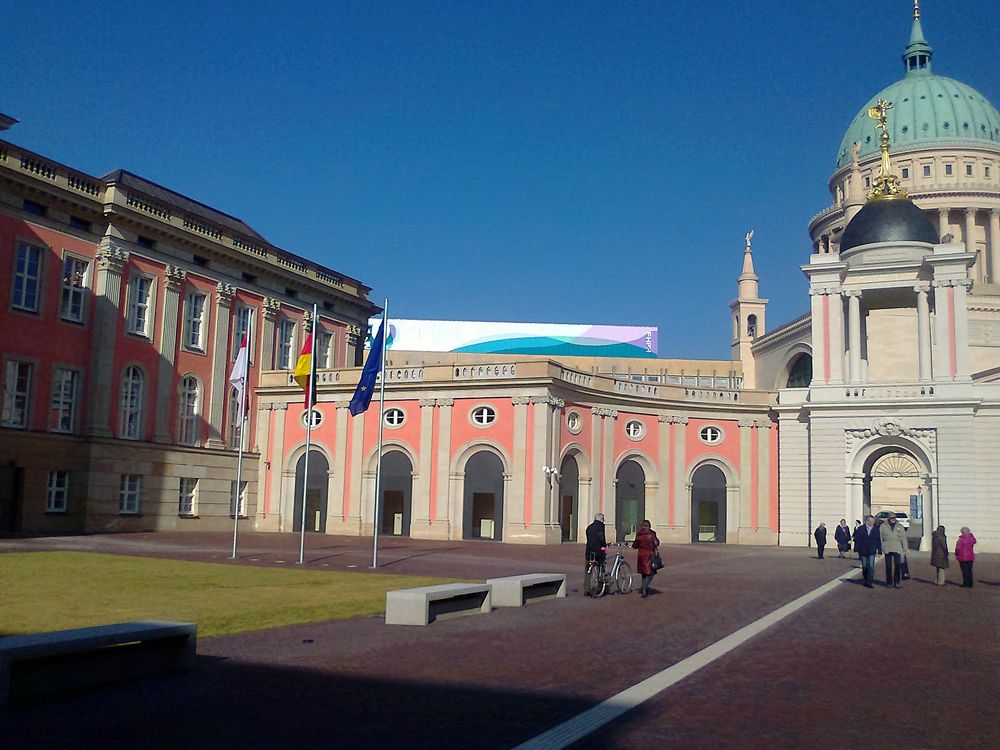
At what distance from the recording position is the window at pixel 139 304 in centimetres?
4438

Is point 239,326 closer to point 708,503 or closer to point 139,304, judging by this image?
point 139,304

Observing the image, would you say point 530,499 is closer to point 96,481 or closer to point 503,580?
point 96,481

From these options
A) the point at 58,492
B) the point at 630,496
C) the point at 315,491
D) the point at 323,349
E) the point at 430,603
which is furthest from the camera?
the point at 323,349

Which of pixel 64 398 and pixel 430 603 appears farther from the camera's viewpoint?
pixel 64 398

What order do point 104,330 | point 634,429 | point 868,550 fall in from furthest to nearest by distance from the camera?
point 634,429
point 104,330
point 868,550

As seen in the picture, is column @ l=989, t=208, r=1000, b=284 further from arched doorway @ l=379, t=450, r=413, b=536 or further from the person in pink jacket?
the person in pink jacket

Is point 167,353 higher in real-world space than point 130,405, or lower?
higher

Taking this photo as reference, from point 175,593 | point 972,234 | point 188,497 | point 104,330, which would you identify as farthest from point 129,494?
point 972,234

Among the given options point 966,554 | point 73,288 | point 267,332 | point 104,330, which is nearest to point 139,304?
point 104,330

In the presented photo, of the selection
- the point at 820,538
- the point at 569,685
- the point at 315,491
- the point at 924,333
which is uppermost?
the point at 924,333

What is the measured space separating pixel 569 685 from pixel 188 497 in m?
39.7

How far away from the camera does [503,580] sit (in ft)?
62.0

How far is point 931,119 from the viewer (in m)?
96.2

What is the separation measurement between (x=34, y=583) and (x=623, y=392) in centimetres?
3588
